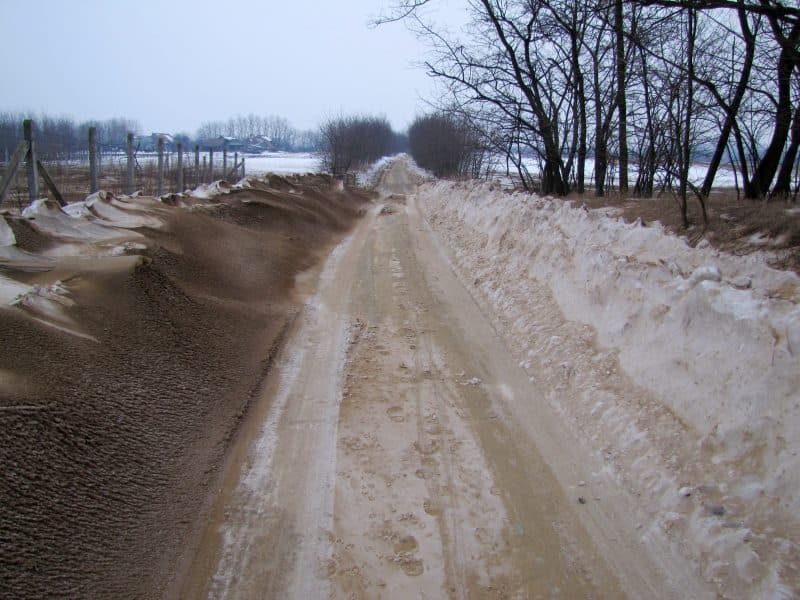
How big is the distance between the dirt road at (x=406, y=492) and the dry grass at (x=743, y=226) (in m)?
2.56

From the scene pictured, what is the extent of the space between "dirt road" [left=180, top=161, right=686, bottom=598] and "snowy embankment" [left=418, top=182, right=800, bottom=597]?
346 mm

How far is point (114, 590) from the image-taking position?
285 centimetres

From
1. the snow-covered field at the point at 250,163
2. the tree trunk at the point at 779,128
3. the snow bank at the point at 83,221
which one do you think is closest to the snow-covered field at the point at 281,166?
the snow-covered field at the point at 250,163

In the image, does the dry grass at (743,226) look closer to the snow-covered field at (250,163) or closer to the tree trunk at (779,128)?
the tree trunk at (779,128)

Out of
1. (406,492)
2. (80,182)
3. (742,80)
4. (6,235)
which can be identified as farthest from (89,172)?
(742,80)

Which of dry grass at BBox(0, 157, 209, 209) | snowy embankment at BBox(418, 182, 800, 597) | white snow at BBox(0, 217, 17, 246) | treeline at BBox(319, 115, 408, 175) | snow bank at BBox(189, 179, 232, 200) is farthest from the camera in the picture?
treeline at BBox(319, 115, 408, 175)

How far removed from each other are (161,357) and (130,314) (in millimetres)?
681

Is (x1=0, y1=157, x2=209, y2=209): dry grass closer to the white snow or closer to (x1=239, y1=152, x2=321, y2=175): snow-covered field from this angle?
(x1=239, y1=152, x2=321, y2=175): snow-covered field

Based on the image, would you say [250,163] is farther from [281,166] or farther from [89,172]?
[89,172]

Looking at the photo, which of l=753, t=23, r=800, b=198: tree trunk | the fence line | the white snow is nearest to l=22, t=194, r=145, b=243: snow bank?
the white snow

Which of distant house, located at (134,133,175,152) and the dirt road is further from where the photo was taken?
distant house, located at (134,133,175,152)

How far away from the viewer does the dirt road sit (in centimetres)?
304

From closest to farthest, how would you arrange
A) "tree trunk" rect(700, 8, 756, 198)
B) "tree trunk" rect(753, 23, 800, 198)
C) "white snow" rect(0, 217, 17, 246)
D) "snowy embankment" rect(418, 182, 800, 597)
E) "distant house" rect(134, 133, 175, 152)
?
"snowy embankment" rect(418, 182, 800, 597) < "white snow" rect(0, 217, 17, 246) < "tree trunk" rect(753, 23, 800, 198) < "tree trunk" rect(700, 8, 756, 198) < "distant house" rect(134, 133, 175, 152)

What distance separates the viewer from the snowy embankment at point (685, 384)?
2998 millimetres
